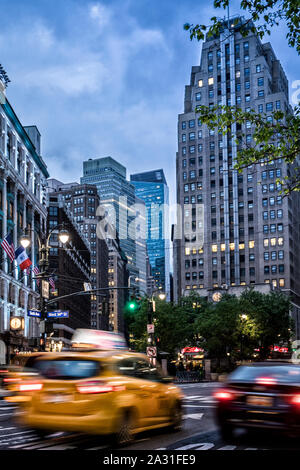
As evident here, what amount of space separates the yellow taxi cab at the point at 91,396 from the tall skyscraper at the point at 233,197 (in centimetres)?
10796

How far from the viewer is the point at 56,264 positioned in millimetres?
104375

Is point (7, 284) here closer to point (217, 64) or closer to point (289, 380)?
point (289, 380)

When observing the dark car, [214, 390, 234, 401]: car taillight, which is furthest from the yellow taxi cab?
the dark car

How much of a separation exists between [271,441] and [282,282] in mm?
115220

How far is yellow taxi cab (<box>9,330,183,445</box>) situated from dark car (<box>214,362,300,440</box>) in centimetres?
152

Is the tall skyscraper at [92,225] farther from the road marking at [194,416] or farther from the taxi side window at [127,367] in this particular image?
the taxi side window at [127,367]

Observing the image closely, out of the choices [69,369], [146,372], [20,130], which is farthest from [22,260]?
[69,369]

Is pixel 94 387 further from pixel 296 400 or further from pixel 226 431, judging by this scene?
pixel 296 400

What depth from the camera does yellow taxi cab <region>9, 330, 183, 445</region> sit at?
9391mm

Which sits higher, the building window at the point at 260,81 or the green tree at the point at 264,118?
the building window at the point at 260,81

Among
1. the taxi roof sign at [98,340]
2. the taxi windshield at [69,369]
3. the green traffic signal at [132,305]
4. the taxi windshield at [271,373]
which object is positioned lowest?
the taxi windshield at [271,373]

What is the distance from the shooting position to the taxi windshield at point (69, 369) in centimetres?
978

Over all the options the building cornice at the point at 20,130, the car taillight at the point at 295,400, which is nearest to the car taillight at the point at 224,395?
the car taillight at the point at 295,400

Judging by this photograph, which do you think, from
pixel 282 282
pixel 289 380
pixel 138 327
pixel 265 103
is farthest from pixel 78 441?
pixel 265 103
